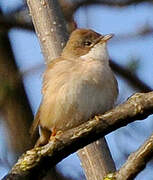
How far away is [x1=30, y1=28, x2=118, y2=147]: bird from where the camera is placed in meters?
4.18

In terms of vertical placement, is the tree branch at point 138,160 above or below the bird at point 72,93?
above

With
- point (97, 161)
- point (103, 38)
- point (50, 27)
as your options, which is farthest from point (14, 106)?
point (97, 161)

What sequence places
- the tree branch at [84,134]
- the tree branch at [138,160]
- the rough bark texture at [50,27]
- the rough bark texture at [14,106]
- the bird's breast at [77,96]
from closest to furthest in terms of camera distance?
the tree branch at [138,160] < the tree branch at [84,134] < the bird's breast at [77,96] < the rough bark texture at [50,27] < the rough bark texture at [14,106]

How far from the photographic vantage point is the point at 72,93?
420 cm

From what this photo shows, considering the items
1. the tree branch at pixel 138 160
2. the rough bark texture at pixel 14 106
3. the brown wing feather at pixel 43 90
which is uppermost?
the tree branch at pixel 138 160

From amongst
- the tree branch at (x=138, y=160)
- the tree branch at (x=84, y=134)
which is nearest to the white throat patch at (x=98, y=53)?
the tree branch at (x=84, y=134)

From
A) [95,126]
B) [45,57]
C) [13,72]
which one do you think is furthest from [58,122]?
[95,126]

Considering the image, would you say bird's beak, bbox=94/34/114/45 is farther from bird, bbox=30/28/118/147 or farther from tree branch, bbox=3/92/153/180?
tree branch, bbox=3/92/153/180

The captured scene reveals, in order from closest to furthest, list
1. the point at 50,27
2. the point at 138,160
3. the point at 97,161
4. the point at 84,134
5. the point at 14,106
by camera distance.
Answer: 1. the point at 138,160
2. the point at 84,134
3. the point at 97,161
4. the point at 50,27
5. the point at 14,106

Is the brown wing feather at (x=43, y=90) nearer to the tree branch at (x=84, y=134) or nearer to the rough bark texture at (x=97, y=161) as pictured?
the rough bark texture at (x=97, y=161)

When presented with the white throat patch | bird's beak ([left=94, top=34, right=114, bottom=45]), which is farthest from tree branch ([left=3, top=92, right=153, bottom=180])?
bird's beak ([left=94, top=34, right=114, bottom=45])

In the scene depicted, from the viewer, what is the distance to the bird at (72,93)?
418 centimetres

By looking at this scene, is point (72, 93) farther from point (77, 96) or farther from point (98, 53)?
point (98, 53)

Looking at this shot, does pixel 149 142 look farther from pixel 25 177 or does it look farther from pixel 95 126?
pixel 25 177
